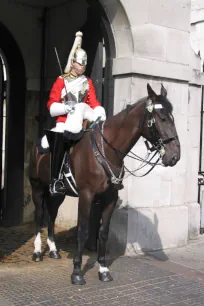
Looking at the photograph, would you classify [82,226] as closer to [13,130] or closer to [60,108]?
[60,108]

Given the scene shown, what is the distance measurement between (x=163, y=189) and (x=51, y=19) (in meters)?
4.05

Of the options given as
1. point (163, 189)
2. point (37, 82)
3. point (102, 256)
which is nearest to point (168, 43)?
point (163, 189)

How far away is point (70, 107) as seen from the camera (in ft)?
17.7

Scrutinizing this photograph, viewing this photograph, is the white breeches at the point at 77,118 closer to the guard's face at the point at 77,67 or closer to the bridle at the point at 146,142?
the bridle at the point at 146,142

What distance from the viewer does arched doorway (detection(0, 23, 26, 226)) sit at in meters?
8.63

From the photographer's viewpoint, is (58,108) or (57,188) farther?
(57,188)

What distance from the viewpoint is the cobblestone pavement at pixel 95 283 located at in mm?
4824

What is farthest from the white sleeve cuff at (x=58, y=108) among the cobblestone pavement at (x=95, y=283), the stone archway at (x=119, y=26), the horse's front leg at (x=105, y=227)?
the cobblestone pavement at (x=95, y=283)

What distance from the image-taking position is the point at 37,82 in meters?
8.89

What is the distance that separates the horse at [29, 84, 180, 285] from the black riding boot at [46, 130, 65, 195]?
121mm

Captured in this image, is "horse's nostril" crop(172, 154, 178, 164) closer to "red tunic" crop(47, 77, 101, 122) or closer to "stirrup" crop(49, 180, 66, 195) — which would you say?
"red tunic" crop(47, 77, 101, 122)

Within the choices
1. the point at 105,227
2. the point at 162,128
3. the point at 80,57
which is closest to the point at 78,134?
the point at 80,57

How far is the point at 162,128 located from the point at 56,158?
4.63ft

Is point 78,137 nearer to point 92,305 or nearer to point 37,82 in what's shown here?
point 92,305
